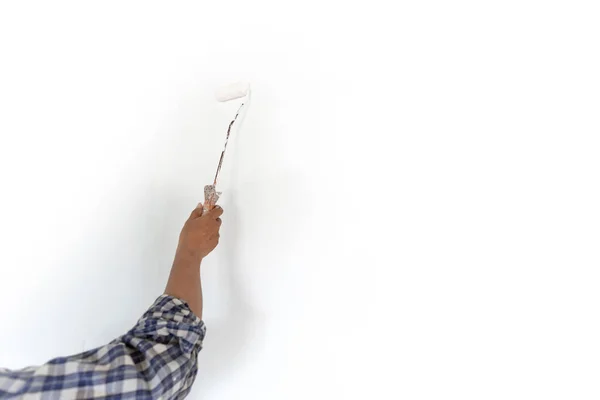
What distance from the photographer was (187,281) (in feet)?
2.67

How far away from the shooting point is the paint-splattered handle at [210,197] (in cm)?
90

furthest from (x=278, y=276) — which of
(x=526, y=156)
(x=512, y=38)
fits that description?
(x=512, y=38)

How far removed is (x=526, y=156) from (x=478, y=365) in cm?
38

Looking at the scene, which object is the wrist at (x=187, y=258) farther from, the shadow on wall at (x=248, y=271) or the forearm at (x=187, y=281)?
the shadow on wall at (x=248, y=271)

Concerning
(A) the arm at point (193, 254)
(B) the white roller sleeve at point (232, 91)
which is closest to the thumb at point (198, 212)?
(A) the arm at point (193, 254)

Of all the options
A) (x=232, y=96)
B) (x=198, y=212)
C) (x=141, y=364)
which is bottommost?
(x=141, y=364)

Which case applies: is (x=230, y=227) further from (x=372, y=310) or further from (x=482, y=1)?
(x=482, y=1)

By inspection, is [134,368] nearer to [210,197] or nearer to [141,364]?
[141,364]

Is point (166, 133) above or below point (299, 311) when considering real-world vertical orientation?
above

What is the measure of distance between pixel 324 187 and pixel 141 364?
0.47m

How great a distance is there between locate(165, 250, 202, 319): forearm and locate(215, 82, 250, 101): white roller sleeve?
0.39 metres

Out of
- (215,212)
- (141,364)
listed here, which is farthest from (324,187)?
(141,364)

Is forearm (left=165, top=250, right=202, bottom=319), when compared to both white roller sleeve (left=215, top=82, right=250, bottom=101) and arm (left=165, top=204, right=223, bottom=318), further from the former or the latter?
white roller sleeve (left=215, top=82, right=250, bottom=101)

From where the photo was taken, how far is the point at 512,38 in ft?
2.38
